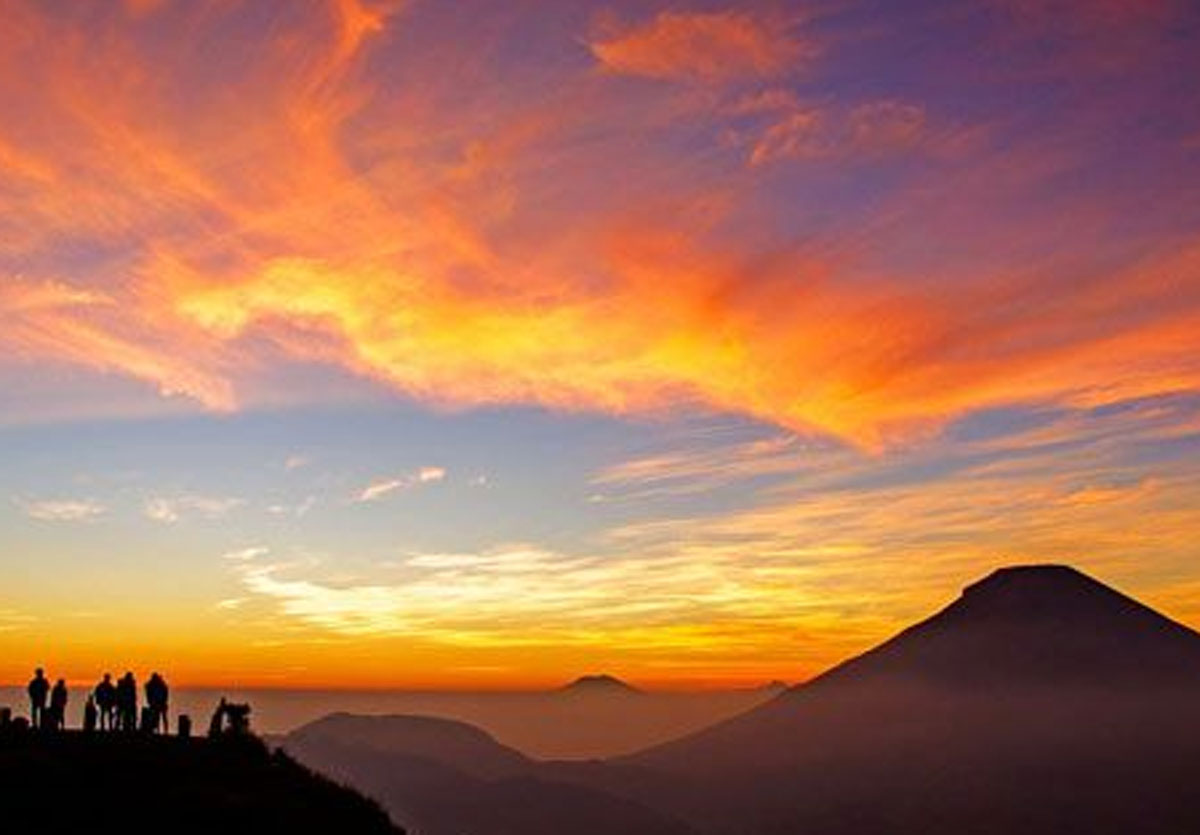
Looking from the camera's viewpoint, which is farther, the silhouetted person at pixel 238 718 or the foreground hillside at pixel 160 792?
the silhouetted person at pixel 238 718

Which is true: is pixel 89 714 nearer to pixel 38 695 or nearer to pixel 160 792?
pixel 38 695

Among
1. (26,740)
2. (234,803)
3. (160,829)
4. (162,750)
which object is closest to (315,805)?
(234,803)

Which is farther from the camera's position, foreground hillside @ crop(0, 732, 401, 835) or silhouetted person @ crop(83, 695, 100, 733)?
silhouetted person @ crop(83, 695, 100, 733)

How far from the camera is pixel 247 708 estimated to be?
42219 millimetres

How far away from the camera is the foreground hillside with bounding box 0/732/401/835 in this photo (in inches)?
1070

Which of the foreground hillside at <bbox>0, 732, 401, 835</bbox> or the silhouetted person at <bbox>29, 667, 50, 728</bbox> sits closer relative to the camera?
the foreground hillside at <bbox>0, 732, 401, 835</bbox>

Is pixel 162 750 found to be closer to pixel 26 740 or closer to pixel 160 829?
pixel 26 740

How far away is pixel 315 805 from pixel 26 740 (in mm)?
10290

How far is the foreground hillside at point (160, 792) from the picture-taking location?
27.2m

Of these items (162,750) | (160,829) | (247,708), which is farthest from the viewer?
(247,708)

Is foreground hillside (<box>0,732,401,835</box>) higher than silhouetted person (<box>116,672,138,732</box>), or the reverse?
silhouetted person (<box>116,672,138,732</box>)

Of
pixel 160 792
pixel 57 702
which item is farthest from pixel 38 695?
pixel 160 792

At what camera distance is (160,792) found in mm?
29797

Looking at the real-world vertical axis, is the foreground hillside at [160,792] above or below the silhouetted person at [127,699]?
below
